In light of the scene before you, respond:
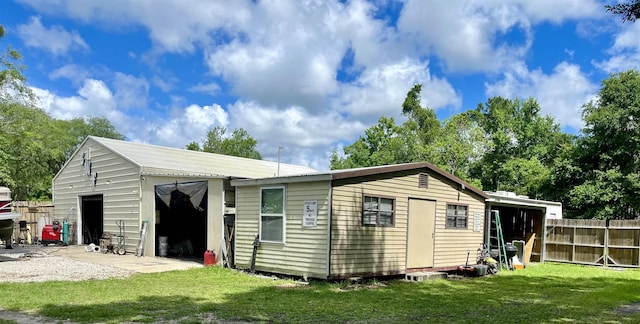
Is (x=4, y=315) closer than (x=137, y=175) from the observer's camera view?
Yes

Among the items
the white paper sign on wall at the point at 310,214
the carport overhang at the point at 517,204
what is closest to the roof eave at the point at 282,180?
the white paper sign on wall at the point at 310,214

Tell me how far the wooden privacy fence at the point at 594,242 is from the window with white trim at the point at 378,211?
893cm

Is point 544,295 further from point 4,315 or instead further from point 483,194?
point 4,315

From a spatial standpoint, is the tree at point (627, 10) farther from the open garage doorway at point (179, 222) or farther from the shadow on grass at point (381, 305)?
the open garage doorway at point (179, 222)

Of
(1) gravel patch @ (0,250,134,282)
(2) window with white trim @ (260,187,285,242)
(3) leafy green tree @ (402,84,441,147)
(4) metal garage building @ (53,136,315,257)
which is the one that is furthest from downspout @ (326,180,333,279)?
(3) leafy green tree @ (402,84,441,147)

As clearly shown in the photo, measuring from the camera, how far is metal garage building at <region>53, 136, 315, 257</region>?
40.8 feet

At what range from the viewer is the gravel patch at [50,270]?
31.9 ft

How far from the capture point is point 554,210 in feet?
57.6

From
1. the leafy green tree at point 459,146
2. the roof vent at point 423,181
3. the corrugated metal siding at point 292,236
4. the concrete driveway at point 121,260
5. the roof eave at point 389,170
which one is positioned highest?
the leafy green tree at point 459,146

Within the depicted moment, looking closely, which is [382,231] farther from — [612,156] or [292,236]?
[612,156]

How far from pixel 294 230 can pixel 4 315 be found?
17.4ft

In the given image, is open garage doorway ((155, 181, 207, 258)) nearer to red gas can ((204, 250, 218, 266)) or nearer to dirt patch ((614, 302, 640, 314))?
red gas can ((204, 250, 218, 266))

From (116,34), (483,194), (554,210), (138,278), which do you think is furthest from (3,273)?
(554,210)

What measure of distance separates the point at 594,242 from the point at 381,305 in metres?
11.6
